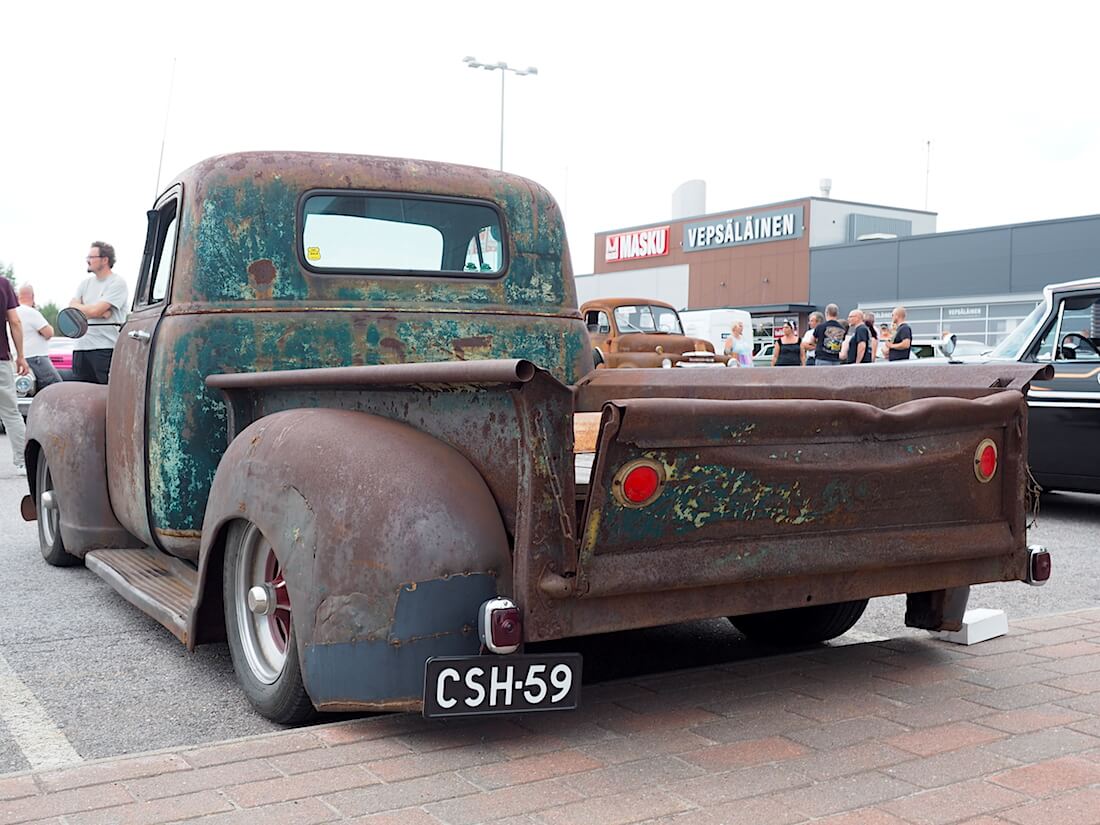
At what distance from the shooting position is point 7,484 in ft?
30.4

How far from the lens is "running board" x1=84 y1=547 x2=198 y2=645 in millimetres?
3827

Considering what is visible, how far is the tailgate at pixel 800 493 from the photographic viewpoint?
2.82 m

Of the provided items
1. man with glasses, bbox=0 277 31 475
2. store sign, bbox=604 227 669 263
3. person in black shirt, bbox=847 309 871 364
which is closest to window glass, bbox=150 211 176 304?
man with glasses, bbox=0 277 31 475

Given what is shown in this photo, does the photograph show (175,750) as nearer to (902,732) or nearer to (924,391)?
(902,732)

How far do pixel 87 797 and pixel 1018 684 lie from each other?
8.95 feet

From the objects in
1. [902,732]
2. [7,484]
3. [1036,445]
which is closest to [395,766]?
[902,732]

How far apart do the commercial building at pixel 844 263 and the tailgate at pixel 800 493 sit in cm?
3176

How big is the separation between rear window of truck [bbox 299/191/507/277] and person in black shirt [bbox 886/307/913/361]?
9.36m

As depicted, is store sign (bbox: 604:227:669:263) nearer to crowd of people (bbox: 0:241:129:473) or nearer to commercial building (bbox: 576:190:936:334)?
commercial building (bbox: 576:190:936:334)

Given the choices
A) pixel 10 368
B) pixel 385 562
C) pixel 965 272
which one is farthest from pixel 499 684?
pixel 965 272

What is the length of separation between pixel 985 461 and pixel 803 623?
1045mm

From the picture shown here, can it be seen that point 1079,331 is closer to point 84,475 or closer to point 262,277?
point 262,277

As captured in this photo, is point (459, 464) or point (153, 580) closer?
point (459, 464)

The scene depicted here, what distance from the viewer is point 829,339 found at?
1503 cm
